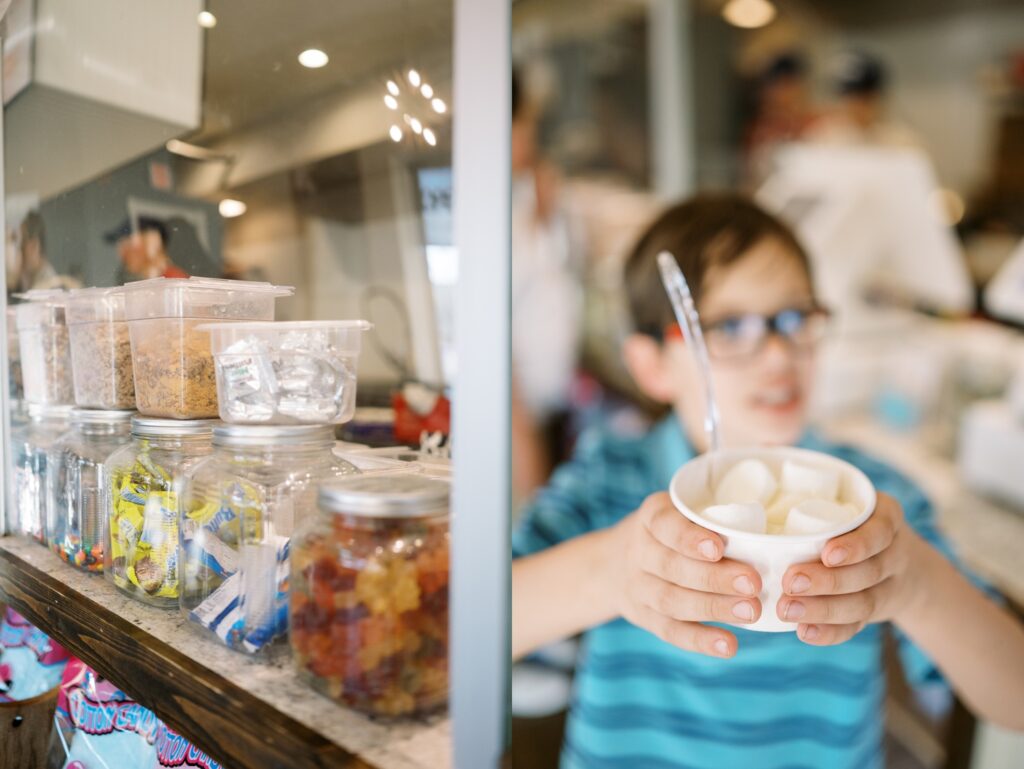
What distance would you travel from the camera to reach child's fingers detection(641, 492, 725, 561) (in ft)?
1.71

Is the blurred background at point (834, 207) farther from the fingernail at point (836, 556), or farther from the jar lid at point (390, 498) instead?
the jar lid at point (390, 498)

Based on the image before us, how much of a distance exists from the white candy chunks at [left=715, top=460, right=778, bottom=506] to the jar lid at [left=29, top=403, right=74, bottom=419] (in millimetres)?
881

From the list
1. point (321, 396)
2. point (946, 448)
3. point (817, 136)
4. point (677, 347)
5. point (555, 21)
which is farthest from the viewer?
point (555, 21)

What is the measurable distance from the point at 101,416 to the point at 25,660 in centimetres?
46

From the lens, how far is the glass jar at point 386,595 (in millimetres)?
594

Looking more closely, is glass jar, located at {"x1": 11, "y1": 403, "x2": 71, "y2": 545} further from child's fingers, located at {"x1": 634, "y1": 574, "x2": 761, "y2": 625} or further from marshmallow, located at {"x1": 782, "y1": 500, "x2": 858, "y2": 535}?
marshmallow, located at {"x1": 782, "y1": 500, "x2": 858, "y2": 535}

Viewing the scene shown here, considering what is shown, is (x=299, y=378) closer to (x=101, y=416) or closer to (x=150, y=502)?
(x=150, y=502)

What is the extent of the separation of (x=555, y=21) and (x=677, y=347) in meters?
2.99

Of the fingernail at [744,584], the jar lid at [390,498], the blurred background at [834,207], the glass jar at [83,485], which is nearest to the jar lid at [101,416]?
the glass jar at [83,485]

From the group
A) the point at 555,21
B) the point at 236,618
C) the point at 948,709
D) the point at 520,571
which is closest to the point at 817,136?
the point at 555,21

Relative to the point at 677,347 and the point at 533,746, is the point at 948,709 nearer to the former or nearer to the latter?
the point at 533,746

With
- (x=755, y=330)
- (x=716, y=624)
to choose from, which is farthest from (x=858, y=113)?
(x=716, y=624)

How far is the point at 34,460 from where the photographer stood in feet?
3.68

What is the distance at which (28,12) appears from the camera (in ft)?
3.63
